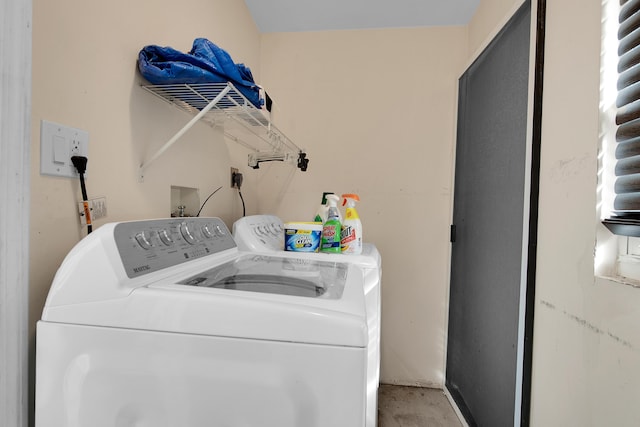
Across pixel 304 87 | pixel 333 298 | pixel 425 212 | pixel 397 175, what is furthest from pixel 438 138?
pixel 333 298

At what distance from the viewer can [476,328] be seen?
74.4 inches

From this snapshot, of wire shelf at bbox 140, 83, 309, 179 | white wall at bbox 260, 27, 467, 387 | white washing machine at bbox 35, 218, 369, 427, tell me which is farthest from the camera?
white wall at bbox 260, 27, 467, 387

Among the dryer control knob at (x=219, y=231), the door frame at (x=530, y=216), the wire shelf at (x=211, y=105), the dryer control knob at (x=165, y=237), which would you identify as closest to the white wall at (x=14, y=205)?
the dryer control knob at (x=165, y=237)

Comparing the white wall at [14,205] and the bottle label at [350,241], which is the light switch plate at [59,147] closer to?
the white wall at [14,205]

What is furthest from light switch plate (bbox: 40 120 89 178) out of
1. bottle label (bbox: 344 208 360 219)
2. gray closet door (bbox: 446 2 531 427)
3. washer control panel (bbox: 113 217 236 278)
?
gray closet door (bbox: 446 2 531 427)

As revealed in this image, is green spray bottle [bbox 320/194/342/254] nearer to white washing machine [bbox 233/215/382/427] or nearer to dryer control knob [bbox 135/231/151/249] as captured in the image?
white washing machine [bbox 233/215/382/427]

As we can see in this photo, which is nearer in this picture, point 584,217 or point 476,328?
point 584,217

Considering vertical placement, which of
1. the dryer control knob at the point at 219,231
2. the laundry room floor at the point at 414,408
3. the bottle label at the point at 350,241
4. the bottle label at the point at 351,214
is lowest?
the laundry room floor at the point at 414,408

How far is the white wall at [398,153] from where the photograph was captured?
235cm

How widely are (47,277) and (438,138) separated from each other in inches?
94.5

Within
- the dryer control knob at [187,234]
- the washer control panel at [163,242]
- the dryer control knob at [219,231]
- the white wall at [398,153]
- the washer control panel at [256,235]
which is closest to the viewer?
the washer control panel at [163,242]

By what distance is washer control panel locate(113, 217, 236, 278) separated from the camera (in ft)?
2.52

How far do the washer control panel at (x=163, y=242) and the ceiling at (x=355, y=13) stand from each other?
5.94 feet

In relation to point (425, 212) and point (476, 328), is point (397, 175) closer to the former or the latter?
point (425, 212)
